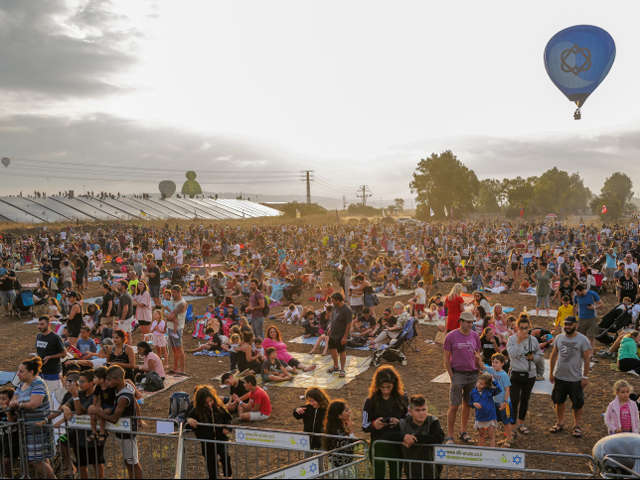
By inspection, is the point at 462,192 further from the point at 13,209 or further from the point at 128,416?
the point at 128,416

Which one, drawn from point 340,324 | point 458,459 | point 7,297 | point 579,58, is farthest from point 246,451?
point 579,58

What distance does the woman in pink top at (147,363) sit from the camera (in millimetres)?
8859

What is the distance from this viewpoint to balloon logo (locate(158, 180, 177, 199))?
85688 mm

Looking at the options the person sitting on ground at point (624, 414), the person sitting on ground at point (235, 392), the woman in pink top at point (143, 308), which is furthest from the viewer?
the woman in pink top at point (143, 308)

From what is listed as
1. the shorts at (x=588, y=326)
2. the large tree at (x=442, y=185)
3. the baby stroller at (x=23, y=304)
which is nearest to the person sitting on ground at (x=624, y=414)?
the shorts at (x=588, y=326)

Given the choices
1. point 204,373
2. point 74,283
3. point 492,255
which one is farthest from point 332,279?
point 204,373

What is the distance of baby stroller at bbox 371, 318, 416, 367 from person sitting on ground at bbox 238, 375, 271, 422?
3.56 metres

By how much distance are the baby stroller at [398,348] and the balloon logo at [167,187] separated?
78886 millimetres

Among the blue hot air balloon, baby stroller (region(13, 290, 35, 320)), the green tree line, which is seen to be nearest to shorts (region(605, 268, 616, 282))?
the blue hot air balloon

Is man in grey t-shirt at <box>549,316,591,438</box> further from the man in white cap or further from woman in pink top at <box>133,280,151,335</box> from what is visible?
woman in pink top at <box>133,280,151,335</box>

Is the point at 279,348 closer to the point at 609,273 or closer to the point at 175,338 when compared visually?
the point at 175,338

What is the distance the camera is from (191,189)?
9931cm

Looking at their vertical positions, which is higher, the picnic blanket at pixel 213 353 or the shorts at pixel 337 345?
the shorts at pixel 337 345

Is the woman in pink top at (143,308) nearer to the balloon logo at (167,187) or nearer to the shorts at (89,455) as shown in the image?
the shorts at (89,455)
